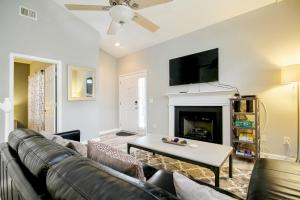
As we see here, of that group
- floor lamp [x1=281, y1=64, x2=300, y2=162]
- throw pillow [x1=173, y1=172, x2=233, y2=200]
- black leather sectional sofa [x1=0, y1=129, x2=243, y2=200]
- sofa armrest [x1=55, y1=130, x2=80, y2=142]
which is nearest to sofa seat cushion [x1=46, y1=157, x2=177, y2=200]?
black leather sectional sofa [x1=0, y1=129, x2=243, y2=200]

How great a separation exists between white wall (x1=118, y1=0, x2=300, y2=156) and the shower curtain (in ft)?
12.9

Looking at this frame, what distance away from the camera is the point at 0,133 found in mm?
2854

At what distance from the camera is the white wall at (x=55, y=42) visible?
2922 mm

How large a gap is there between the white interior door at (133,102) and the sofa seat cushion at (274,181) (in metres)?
3.76

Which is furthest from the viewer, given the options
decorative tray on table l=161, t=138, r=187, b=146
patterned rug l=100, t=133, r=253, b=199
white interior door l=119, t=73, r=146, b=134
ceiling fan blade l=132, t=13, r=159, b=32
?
white interior door l=119, t=73, r=146, b=134

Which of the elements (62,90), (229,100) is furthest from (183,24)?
(62,90)

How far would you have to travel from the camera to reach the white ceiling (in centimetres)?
294

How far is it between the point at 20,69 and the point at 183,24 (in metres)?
5.84

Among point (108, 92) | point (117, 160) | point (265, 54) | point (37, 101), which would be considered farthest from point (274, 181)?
point (37, 101)

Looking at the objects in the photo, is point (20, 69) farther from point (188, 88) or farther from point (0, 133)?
point (188, 88)

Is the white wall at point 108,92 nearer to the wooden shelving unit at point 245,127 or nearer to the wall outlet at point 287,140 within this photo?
the wooden shelving unit at point 245,127

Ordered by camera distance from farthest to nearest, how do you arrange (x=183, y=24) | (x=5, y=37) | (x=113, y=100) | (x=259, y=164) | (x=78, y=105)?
(x=113, y=100)
(x=78, y=105)
(x=183, y=24)
(x=5, y=37)
(x=259, y=164)

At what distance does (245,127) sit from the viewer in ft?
9.35

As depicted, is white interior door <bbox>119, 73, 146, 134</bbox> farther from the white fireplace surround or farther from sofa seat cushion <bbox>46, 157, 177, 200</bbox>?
sofa seat cushion <bbox>46, 157, 177, 200</bbox>
